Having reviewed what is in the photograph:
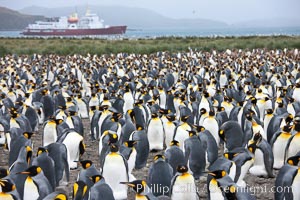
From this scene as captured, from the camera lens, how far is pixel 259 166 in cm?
615

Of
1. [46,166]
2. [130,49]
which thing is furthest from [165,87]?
[130,49]

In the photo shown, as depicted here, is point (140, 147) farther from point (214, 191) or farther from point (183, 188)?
point (214, 191)

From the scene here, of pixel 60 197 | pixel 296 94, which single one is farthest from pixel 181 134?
pixel 296 94

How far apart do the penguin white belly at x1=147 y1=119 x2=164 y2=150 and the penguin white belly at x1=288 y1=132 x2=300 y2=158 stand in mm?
2290

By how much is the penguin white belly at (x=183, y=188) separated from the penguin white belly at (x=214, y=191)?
26 centimetres

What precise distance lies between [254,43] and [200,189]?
79.2 ft

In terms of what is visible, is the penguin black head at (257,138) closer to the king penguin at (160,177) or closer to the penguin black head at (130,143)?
the king penguin at (160,177)

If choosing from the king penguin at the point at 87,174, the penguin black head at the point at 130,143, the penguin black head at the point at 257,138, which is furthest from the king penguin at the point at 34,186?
the penguin black head at the point at 257,138

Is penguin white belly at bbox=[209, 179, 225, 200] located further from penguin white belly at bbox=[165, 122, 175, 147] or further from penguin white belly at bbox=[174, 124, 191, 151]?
penguin white belly at bbox=[165, 122, 175, 147]

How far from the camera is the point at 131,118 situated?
8031 millimetres

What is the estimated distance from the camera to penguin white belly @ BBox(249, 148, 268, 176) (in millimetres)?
6047

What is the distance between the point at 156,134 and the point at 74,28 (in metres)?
68.4

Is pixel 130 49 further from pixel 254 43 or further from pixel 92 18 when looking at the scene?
pixel 92 18

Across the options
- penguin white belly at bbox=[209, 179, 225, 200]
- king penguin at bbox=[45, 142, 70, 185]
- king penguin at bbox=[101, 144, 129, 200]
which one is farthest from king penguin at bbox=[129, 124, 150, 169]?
penguin white belly at bbox=[209, 179, 225, 200]
